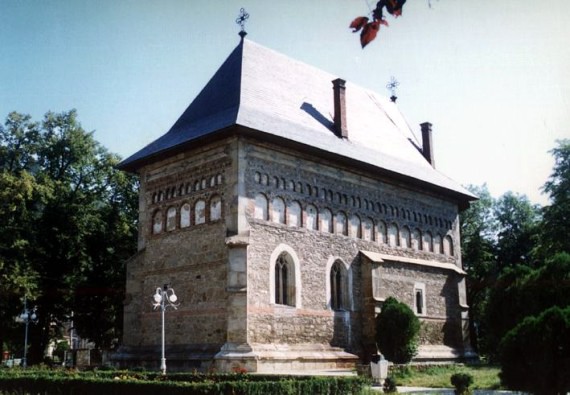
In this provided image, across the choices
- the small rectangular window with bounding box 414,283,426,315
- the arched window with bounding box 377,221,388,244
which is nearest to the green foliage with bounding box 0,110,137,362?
the arched window with bounding box 377,221,388,244

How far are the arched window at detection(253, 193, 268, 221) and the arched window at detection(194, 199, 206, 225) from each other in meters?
2.08

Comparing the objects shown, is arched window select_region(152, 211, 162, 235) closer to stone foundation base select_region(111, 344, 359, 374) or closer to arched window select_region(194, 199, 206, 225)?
arched window select_region(194, 199, 206, 225)

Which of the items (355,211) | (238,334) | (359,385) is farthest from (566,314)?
(355,211)

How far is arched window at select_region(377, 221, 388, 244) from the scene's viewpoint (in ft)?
87.9

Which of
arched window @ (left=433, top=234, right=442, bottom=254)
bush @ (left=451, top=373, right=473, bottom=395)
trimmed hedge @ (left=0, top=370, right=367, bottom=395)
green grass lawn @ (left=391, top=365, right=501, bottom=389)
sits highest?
arched window @ (left=433, top=234, right=442, bottom=254)

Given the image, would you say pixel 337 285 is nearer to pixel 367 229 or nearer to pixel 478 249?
pixel 367 229

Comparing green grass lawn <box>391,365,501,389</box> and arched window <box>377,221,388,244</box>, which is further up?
arched window <box>377,221,388,244</box>

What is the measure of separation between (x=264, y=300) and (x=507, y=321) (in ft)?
26.8

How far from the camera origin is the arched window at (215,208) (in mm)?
22281

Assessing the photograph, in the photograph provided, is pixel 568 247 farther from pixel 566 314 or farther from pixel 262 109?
pixel 566 314

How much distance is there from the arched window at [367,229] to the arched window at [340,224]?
1180 millimetres

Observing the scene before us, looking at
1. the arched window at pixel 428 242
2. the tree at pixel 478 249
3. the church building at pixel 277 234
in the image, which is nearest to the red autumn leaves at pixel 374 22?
the church building at pixel 277 234

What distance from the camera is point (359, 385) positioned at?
14312 mm

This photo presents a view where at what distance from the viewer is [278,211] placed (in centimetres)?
2281
